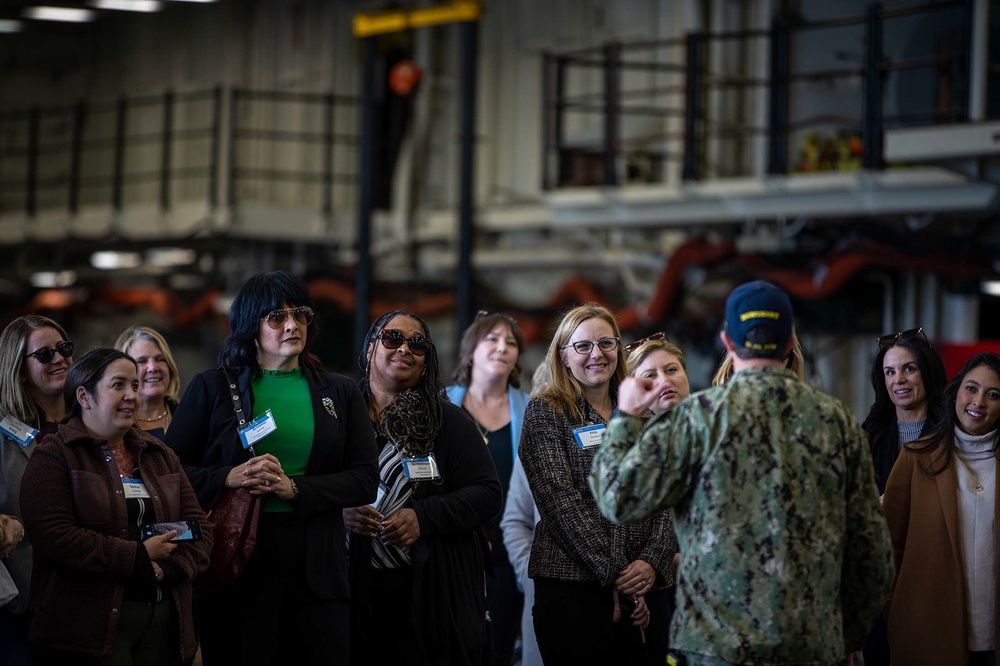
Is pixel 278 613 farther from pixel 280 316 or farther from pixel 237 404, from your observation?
pixel 280 316

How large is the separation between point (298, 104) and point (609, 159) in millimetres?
5788

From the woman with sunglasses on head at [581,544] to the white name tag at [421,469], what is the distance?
293 mm

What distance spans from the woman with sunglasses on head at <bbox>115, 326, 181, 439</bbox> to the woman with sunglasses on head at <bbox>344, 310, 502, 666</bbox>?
1.07 metres

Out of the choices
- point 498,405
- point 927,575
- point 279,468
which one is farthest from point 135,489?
point 927,575

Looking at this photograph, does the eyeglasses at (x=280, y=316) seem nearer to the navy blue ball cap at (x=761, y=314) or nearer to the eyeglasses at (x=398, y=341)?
the eyeglasses at (x=398, y=341)

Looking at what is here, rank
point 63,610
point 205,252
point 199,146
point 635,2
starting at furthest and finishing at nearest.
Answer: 1. point 199,146
2. point 205,252
3. point 635,2
4. point 63,610

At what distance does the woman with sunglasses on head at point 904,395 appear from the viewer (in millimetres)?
4094

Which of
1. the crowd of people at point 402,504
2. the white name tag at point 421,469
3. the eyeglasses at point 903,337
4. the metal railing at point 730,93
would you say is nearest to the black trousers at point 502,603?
the crowd of people at point 402,504

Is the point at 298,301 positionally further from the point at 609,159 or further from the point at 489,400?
the point at 609,159

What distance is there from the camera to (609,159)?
839cm

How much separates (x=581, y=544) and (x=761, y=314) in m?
1.16

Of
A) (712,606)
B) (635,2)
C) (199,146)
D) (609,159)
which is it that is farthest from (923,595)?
(199,146)

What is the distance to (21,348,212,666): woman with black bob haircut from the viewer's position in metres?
3.17

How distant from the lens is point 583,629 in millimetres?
3545
